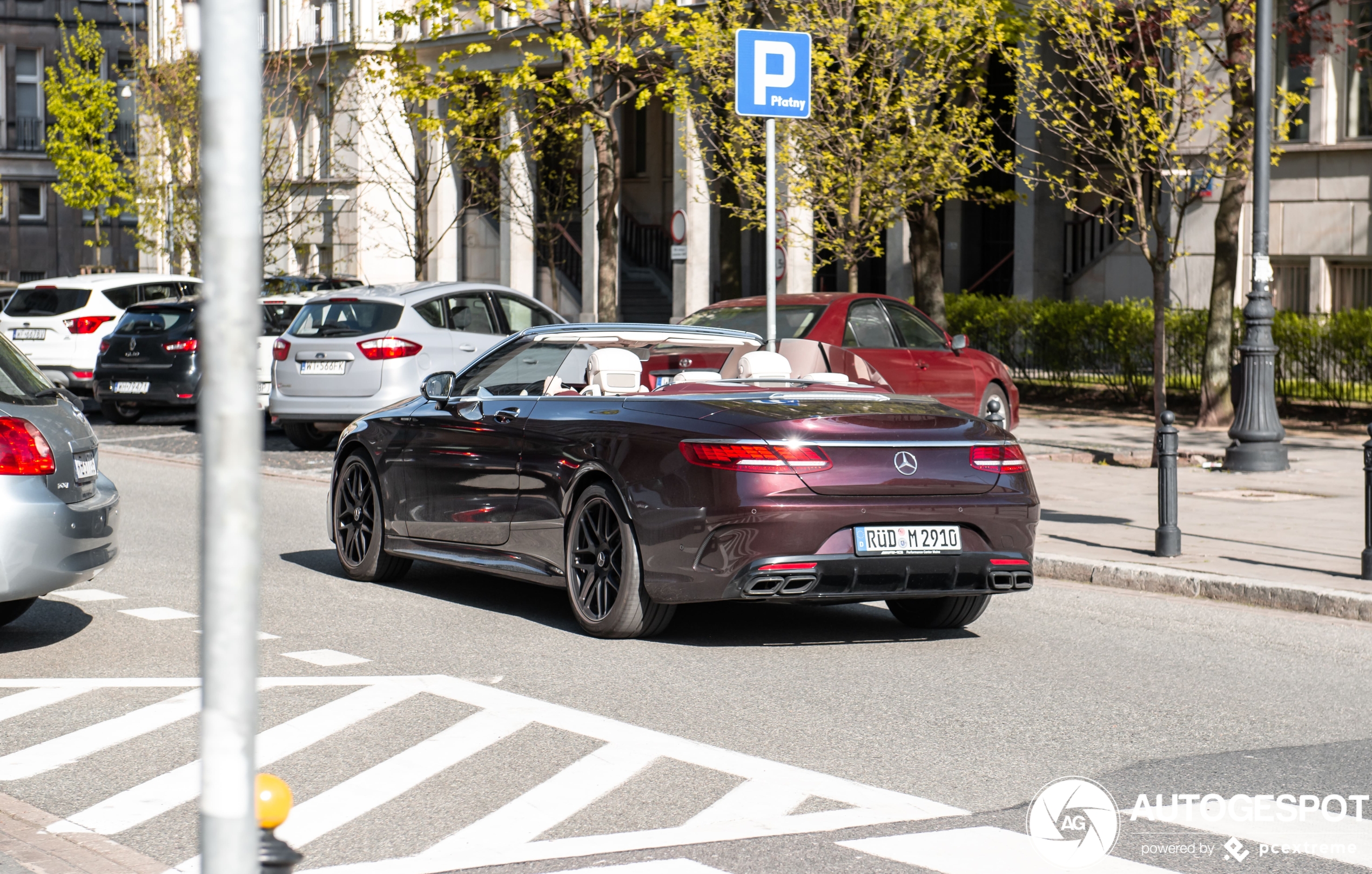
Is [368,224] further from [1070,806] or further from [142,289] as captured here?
[1070,806]

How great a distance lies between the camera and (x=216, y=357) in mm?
2469

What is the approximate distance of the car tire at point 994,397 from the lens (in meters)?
17.5

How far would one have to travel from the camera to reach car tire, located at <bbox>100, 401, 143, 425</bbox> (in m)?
23.4

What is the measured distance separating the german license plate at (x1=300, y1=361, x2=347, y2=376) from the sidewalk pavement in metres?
6.73

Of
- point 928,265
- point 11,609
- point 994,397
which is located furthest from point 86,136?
point 11,609

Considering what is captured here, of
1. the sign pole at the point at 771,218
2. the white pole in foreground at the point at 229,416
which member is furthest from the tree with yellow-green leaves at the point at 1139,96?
the white pole in foreground at the point at 229,416

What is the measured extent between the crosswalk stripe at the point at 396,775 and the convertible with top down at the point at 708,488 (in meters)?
1.46

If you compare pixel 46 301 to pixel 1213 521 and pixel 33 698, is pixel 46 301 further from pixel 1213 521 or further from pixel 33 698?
pixel 33 698

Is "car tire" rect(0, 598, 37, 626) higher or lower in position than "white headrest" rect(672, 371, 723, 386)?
lower

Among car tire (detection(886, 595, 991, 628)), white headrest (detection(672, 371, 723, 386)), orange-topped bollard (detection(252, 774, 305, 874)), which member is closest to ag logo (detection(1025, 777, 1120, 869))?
orange-topped bollard (detection(252, 774, 305, 874))

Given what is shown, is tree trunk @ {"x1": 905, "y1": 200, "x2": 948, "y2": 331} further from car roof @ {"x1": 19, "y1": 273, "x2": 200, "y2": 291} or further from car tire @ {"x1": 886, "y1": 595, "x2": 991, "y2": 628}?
car tire @ {"x1": 886, "y1": 595, "x2": 991, "y2": 628}

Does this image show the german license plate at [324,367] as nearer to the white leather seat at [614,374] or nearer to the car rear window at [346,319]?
the car rear window at [346,319]

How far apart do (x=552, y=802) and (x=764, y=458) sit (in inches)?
103

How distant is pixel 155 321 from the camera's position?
22.5 meters
